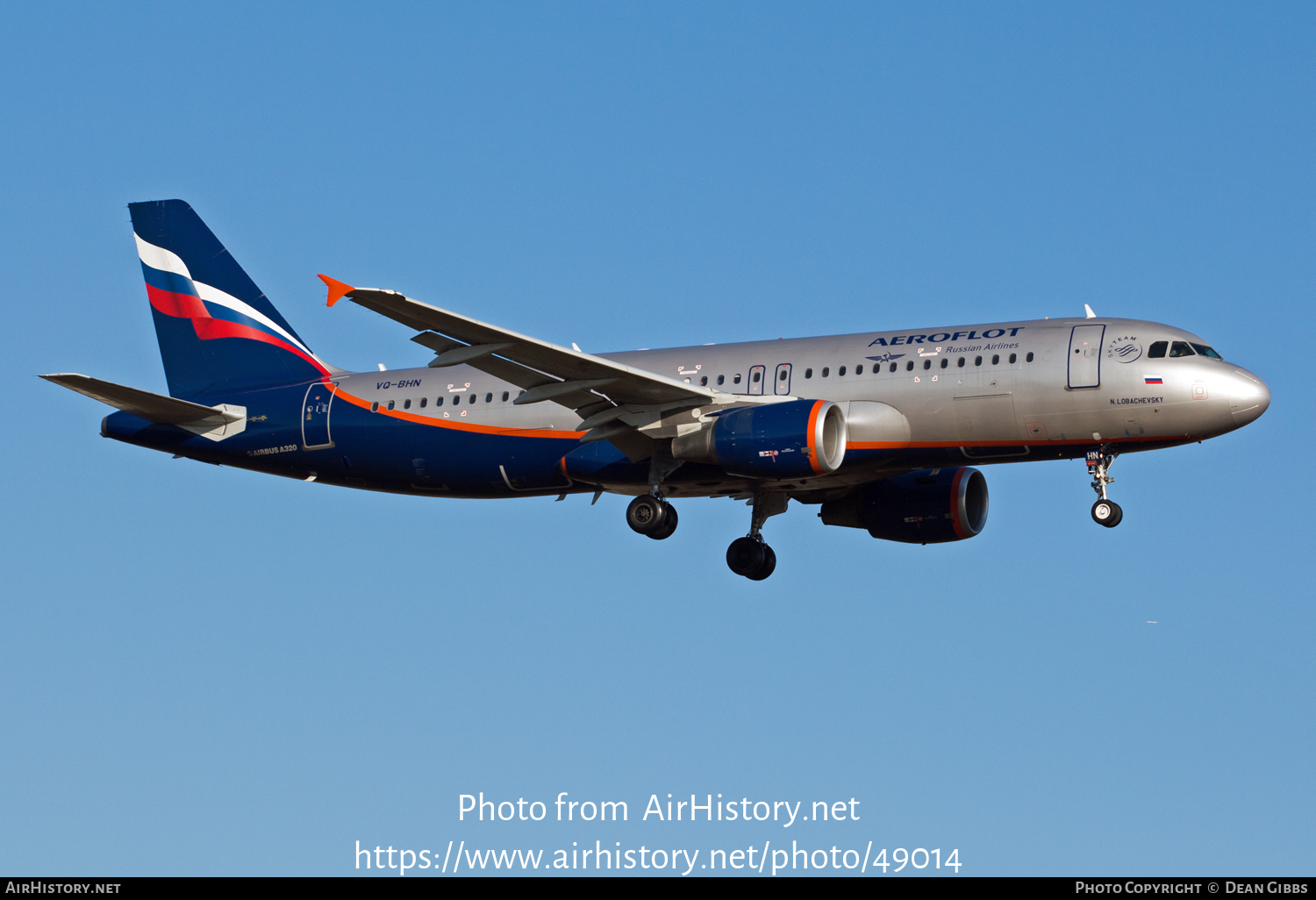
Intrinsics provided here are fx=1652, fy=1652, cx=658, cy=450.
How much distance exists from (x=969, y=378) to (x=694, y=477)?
6.83m

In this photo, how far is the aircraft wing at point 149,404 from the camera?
38.2 m

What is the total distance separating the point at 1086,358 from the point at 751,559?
34.5 feet

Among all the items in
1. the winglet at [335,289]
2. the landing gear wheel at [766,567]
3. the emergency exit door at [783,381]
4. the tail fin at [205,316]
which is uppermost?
the tail fin at [205,316]

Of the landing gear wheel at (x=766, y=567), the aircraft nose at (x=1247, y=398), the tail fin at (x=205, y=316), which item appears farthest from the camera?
the tail fin at (x=205, y=316)

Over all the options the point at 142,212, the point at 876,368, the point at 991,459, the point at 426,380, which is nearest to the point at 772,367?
the point at 876,368

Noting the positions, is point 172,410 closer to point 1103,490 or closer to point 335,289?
point 335,289

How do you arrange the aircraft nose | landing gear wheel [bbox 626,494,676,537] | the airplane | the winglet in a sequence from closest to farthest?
the winglet < the aircraft nose < the airplane < landing gear wheel [bbox 626,494,676,537]

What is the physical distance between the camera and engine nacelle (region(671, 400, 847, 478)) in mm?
34875

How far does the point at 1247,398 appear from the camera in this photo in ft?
112

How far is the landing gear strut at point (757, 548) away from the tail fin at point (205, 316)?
1187cm

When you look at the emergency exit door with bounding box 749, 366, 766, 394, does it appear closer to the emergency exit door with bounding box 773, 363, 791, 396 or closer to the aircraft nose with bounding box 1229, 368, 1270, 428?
the emergency exit door with bounding box 773, 363, 791, 396

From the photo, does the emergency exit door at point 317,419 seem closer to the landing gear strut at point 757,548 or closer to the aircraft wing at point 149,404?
the aircraft wing at point 149,404

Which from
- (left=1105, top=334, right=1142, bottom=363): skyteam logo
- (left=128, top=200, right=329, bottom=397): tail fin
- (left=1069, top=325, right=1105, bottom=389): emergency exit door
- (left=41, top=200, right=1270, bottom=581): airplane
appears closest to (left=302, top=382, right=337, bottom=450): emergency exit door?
(left=41, top=200, right=1270, bottom=581): airplane

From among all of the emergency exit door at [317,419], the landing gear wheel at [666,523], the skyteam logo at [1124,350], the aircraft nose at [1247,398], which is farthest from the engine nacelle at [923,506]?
the emergency exit door at [317,419]
